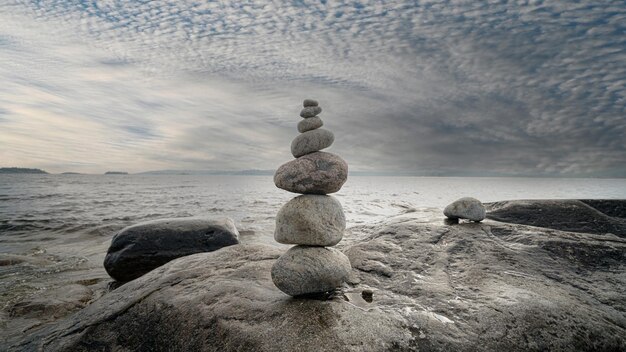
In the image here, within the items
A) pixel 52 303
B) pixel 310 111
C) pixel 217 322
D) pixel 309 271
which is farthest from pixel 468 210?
pixel 52 303

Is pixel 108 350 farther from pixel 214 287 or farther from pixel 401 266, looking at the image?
pixel 401 266

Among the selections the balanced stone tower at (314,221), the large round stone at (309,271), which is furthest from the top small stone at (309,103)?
the large round stone at (309,271)

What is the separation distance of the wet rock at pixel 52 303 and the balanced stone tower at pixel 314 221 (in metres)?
5.30

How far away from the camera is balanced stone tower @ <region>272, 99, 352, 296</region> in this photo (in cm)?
485

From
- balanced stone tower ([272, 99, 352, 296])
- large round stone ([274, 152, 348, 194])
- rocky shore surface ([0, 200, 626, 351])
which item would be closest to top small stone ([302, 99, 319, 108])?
balanced stone tower ([272, 99, 352, 296])

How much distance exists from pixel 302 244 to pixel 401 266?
2.33 meters

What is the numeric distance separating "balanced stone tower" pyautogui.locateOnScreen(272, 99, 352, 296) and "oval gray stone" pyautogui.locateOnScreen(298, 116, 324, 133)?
261mm

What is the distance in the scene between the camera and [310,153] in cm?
562

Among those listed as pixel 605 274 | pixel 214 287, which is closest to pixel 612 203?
pixel 605 274

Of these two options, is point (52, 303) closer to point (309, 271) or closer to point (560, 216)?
point (309, 271)

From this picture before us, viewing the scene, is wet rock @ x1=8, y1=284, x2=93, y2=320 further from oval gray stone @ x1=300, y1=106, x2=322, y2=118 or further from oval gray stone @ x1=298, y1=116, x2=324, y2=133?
oval gray stone @ x1=300, y1=106, x2=322, y2=118

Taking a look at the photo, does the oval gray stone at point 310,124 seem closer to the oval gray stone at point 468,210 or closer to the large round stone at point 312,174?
the large round stone at point 312,174

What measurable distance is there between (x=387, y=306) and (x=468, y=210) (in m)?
6.82

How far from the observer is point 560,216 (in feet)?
34.2
